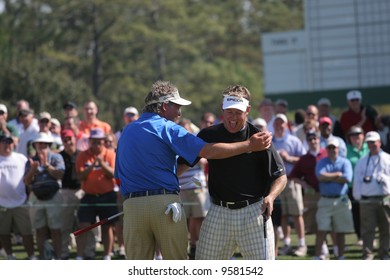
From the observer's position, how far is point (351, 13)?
89.3 feet

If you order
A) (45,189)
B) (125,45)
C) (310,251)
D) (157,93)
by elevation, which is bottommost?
(310,251)

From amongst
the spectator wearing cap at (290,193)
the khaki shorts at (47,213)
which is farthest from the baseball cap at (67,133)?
the spectator wearing cap at (290,193)

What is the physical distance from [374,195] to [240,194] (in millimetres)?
5503

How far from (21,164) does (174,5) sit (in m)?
43.3

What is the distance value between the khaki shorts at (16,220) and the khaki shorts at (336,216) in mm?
3984

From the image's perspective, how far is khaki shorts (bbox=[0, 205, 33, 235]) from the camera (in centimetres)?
1316

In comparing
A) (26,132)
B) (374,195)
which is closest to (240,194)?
(374,195)

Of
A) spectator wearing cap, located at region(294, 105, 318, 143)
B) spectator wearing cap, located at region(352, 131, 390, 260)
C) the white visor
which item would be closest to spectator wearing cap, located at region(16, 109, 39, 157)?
spectator wearing cap, located at region(294, 105, 318, 143)

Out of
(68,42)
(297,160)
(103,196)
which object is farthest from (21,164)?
(68,42)

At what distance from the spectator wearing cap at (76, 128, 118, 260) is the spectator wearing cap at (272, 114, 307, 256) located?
2.38 m

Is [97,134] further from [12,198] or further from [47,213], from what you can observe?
[12,198]

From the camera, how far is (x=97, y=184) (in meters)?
13.1

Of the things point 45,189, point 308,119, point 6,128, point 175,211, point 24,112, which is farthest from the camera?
point 24,112
